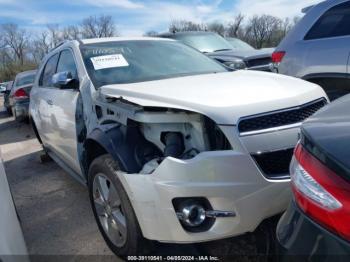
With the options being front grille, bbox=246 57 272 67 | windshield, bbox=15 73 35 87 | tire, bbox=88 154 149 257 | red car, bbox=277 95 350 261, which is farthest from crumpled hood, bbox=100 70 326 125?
windshield, bbox=15 73 35 87

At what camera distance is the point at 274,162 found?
2256mm

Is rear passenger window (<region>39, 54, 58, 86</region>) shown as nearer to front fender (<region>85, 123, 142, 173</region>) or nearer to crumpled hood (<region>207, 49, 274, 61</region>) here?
front fender (<region>85, 123, 142, 173</region>)

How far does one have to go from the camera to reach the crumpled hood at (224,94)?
230cm

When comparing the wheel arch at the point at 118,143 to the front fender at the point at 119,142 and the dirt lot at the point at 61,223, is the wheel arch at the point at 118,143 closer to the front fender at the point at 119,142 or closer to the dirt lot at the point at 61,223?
the front fender at the point at 119,142

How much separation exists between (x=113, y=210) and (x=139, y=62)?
1.55 m

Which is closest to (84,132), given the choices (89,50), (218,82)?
(89,50)

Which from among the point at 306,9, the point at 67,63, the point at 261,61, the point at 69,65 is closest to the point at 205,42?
the point at 261,61

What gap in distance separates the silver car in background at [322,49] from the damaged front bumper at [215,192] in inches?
101

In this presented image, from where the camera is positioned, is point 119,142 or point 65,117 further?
point 65,117

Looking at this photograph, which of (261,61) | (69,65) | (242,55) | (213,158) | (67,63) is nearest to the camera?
(213,158)

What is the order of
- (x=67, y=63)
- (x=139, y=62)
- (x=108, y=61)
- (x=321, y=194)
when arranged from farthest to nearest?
(x=67, y=63) < (x=139, y=62) < (x=108, y=61) < (x=321, y=194)

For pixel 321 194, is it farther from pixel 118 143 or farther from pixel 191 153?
pixel 118 143

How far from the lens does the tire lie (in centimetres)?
249

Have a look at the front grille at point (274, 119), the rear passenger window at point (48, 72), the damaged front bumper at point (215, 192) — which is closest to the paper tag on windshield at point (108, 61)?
the rear passenger window at point (48, 72)
